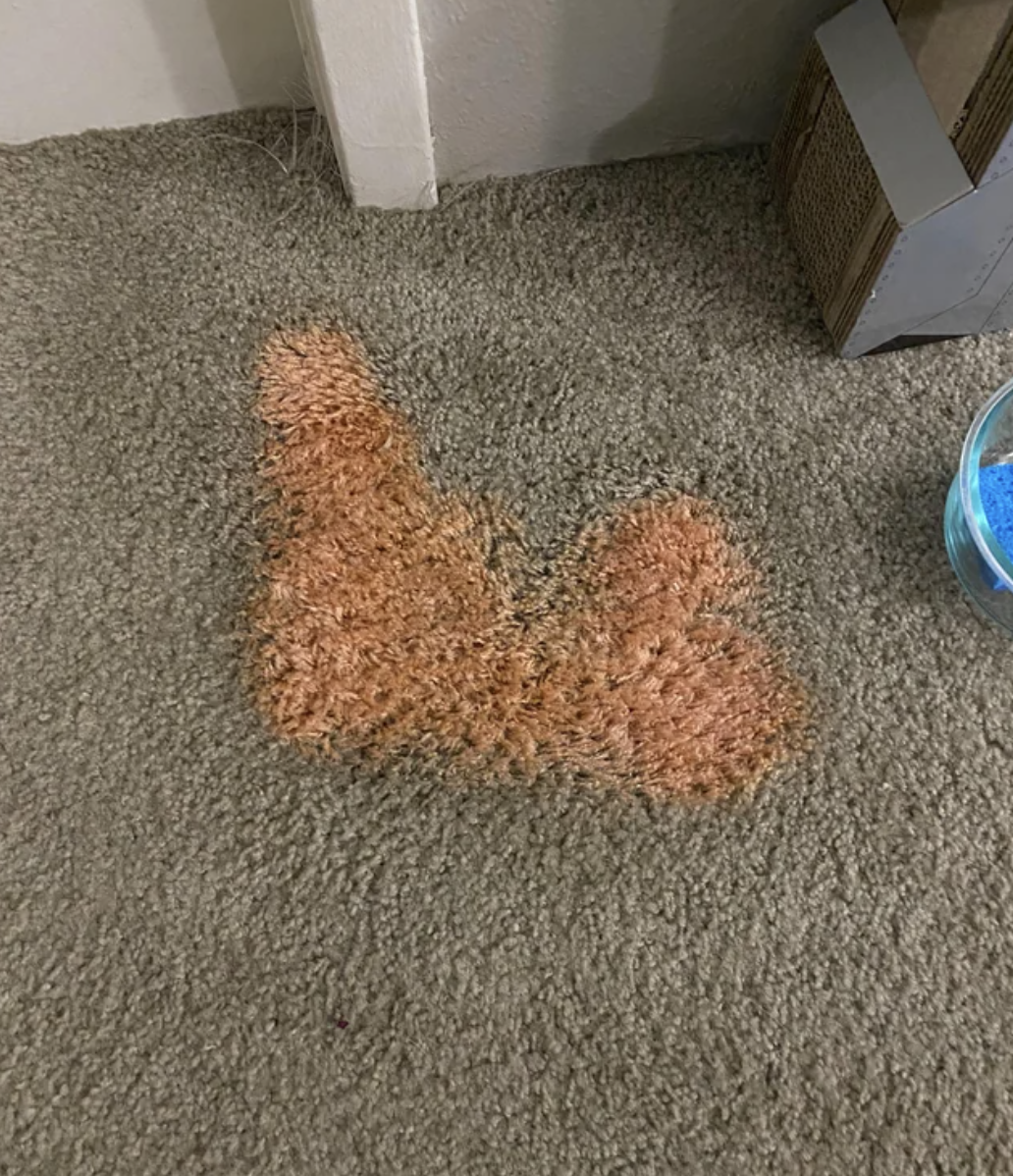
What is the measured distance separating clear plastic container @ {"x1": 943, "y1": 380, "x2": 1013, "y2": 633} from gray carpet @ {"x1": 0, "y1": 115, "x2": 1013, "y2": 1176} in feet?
0.05

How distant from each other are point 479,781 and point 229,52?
0.70 metres

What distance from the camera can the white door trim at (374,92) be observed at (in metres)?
0.80

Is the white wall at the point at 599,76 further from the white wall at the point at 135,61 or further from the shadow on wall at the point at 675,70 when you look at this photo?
the white wall at the point at 135,61

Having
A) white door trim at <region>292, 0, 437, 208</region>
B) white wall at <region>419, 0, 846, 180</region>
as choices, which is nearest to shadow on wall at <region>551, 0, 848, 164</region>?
white wall at <region>419, 0, 846, 180</region>

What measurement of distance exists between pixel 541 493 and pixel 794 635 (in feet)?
0.78

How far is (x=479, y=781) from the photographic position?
2.59 ft

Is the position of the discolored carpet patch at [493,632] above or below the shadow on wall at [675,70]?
below

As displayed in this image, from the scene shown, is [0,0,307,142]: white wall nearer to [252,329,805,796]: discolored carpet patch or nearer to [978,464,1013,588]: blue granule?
[252,329,805,796]: discolored carpet patch

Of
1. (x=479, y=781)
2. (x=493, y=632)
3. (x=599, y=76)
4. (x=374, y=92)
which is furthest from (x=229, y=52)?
(x=479, y=781)

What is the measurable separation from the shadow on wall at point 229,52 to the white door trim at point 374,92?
0.14 feet

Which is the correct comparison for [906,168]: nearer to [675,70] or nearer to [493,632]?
[675,70]

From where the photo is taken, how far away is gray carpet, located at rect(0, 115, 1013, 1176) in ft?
2.35

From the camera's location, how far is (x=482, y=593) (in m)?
0.84

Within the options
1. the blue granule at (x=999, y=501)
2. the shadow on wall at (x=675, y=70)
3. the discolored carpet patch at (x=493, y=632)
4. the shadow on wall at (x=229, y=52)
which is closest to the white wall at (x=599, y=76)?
the shadow on wall at (x=675, y=70)
